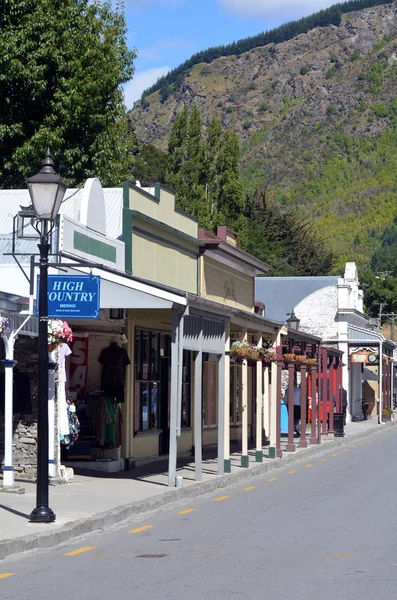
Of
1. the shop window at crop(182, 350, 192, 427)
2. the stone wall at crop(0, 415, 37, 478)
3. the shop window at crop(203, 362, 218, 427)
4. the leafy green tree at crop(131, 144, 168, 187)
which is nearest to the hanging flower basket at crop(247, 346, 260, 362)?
the shop window at crop(182, 350, 192, 427)

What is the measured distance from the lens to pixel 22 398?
18438 millimetres

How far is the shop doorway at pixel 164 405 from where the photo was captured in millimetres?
23406

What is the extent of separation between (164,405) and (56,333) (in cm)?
711

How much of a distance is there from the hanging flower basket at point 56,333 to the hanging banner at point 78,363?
3.51 metres

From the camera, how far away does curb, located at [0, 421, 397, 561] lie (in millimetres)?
11469

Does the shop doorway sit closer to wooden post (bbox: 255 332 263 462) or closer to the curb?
wooden post (bbox: 255 332 263 462)

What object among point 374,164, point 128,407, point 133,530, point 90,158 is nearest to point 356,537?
point 133,530

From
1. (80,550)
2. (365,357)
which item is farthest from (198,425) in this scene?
(365,357)

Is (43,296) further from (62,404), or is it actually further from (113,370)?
(113,370)

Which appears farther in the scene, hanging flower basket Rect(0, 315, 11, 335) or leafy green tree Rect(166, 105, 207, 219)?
leafy green tree Rect(166, 105, 207, 219)

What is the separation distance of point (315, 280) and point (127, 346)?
3381cm

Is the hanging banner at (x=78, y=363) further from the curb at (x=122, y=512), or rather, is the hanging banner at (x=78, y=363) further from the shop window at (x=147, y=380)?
the curb at (x=122, y=512)

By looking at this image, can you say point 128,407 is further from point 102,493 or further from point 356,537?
point 356,537

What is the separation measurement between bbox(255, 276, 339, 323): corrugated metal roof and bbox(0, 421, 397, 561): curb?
28.0 m
